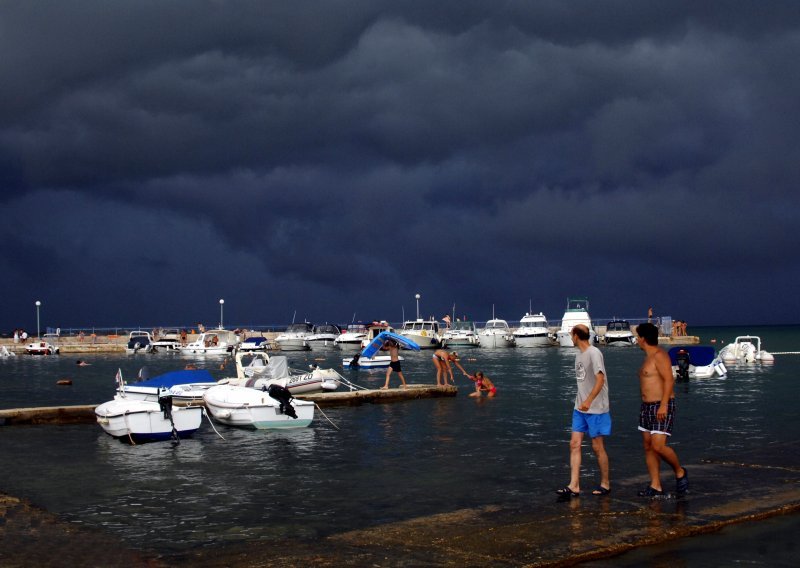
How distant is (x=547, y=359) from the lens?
71125 mm

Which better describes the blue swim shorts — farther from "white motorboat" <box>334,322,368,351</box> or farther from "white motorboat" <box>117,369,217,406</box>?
"white motorboat" <box>334,322,368,351</box>

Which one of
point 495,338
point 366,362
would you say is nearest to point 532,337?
point 495,338

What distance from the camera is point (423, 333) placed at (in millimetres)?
92062

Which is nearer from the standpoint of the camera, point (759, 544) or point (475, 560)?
point (475, 560)

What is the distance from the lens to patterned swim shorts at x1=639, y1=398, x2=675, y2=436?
37.4 feet

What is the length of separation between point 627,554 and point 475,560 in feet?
5.92

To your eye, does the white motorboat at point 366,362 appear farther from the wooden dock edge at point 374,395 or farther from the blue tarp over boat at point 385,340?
the wooden dock edge at point 374,395

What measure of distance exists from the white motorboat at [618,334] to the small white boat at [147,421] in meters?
81.1

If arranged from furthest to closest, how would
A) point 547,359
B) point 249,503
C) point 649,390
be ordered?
point 547,359
point 249,503
point 649,390

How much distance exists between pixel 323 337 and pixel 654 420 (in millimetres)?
90787

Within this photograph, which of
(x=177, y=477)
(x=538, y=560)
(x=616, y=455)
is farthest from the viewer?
(x=616, y=455)

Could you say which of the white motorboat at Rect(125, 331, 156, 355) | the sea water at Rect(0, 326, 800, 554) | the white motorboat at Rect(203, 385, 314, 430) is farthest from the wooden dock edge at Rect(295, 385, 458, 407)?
the white motorboat at Rect(125, 331, 156, 355)

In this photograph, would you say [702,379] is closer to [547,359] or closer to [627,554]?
[547,359]

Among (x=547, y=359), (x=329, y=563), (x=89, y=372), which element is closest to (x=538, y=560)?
(x=329, y=563)
